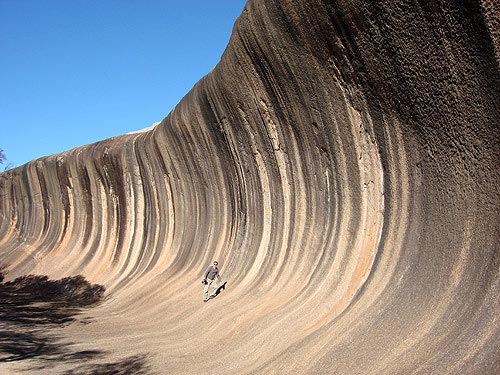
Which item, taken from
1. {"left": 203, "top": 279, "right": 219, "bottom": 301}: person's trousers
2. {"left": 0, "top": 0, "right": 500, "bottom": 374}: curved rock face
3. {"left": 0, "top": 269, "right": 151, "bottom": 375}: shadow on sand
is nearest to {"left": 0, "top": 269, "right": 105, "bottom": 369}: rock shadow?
{"left": 0, "top": 269, "right": 151, "bottom": 375}: shadow on sand

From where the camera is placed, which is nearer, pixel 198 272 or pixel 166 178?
pixel 198 272

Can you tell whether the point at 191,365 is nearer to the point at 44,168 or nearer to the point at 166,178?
the point at 166,178

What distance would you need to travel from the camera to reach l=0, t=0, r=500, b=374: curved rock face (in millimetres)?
4613

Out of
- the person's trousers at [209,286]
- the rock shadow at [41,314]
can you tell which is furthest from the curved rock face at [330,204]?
the rock shadow at [41,314]

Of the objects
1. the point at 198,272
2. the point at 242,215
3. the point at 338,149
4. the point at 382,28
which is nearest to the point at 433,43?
the point at 382,28

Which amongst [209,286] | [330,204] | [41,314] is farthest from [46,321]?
[330,204]

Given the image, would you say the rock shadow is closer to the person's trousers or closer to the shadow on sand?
the shadow on sand

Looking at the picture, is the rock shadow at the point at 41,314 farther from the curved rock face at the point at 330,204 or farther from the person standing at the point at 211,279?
the person standing at the point at 211,279

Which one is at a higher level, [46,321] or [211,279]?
[211,279]

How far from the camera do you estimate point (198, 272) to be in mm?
10844

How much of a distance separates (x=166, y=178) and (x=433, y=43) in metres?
9.02

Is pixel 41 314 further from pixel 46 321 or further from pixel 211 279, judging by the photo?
pixel 211 279

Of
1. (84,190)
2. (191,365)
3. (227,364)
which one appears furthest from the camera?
(84,190)

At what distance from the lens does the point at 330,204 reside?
762 centimetres
